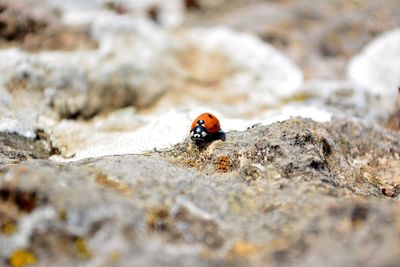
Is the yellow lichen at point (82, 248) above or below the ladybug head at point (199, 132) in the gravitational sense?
below

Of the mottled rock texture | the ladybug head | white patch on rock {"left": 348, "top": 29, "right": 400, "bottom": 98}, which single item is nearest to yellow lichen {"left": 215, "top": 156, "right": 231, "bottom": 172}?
the mottled rock texture

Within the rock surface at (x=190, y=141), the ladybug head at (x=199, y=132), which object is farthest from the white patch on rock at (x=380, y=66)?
the ladybug head at (x=199, y=132)

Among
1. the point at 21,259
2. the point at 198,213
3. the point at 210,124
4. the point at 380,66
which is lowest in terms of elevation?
the point at 21,259

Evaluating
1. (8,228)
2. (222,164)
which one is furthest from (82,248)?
(222,164)

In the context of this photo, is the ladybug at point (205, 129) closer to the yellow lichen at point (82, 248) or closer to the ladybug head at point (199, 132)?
the ladybug head at point (199, 132)

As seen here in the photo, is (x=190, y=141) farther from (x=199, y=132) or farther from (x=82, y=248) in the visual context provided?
(x=82, y=248)

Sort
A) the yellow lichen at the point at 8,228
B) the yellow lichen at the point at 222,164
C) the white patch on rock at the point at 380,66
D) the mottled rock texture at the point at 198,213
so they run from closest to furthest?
1. the mottled rock texture at the point at 198,213
2. the yellow lichen at the point at 8,228
3. the yellow lichen at the point at 222,164
4. the white patch on rock at the point at 380,66
